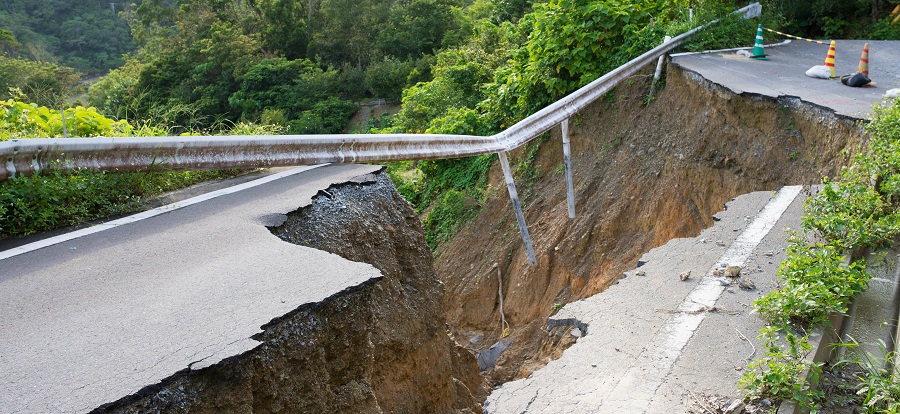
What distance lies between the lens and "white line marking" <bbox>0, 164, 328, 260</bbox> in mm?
4473

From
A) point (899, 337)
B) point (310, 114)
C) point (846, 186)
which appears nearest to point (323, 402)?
point (899, 337)

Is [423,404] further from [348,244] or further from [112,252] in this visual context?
[112,252]

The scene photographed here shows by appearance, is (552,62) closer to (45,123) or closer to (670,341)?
(45,123)

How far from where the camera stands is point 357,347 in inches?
162

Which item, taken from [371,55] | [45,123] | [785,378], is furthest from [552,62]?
[371,55]

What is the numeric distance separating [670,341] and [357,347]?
1995 millimetres

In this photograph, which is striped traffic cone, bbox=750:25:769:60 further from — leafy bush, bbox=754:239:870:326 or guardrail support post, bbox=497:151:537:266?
leafy bush, bbox=754:239:870:326

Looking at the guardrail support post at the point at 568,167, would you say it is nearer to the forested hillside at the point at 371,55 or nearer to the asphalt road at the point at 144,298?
the forested hillside at the point at 371,55

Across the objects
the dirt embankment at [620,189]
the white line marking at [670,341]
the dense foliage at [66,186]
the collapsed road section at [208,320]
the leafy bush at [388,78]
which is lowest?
the leafy bush at [388,78]

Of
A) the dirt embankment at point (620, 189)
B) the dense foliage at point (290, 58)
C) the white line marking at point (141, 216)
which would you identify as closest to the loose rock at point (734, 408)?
the dirt embankment at point (620, 189)

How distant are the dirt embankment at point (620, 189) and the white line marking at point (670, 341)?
1864mm

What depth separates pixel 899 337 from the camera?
4207mm

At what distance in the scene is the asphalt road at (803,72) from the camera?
868 cm

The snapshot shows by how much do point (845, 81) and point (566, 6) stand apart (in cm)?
484
